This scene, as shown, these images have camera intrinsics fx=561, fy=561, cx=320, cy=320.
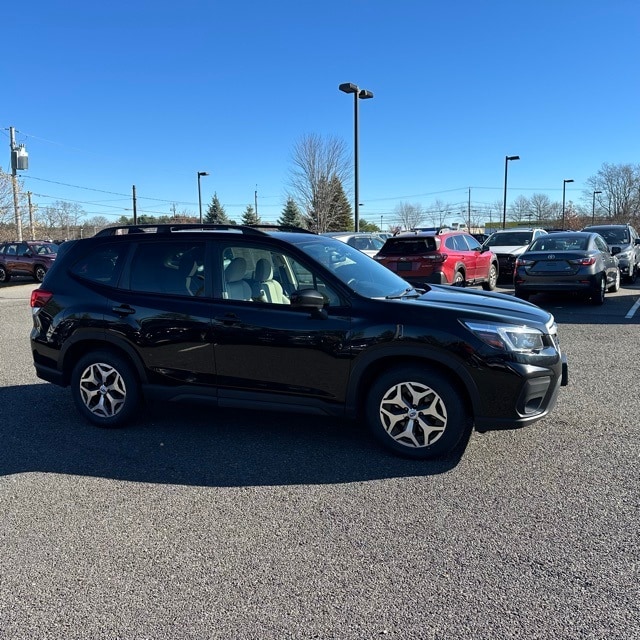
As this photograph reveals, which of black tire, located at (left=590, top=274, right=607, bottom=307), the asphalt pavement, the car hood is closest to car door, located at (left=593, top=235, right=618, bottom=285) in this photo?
black tire, located at (left=590, top=274, right=607, bottom=307)

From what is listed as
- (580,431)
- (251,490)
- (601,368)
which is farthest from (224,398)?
(601,368)

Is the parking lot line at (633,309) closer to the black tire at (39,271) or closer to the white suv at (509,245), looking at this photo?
the white suv at (509,245)

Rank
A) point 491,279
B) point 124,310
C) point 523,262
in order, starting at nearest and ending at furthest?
1. point 124,310
2. point 523,262
3. point 491,279

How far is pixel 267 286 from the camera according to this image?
458 cm

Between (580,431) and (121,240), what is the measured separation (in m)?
4.33

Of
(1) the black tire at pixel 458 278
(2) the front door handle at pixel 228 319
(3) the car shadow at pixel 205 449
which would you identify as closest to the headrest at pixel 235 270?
(2) the front door handle at pixel 228 319

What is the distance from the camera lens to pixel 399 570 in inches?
112

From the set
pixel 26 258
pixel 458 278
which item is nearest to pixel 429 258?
→ pixel 458 278

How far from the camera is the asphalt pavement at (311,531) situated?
251 cm

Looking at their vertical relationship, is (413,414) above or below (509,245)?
below

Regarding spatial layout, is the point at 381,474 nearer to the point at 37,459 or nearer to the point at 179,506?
the point at 179,506

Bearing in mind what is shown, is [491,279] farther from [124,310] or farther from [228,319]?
[124,310]

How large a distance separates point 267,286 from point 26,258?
21.2 meters

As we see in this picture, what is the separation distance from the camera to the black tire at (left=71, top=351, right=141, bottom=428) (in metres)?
4.87
